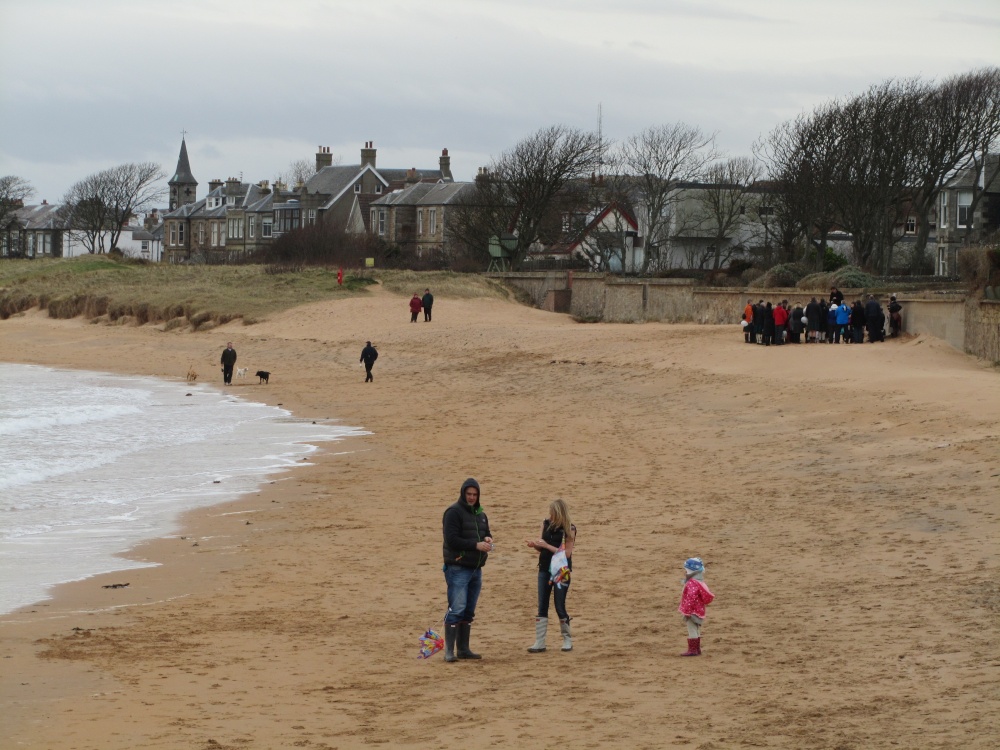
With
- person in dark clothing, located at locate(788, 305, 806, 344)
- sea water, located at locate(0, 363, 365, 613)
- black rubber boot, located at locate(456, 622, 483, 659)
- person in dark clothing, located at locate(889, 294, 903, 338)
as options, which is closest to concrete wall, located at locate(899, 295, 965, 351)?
person in dark clothing, located at locate(889, 294, 903, 338)

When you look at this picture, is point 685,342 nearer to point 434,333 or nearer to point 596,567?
point 434,333

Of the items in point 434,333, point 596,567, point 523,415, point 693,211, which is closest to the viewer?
point 596,567

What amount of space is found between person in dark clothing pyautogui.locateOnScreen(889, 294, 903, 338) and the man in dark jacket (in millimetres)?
23579

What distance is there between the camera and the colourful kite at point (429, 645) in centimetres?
1005

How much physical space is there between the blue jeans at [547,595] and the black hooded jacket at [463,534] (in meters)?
0.53

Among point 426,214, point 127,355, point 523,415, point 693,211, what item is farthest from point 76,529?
point 426,214

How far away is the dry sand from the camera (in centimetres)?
826

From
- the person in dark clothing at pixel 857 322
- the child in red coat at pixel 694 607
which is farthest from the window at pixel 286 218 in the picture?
the child in red coat at pixel 694 607

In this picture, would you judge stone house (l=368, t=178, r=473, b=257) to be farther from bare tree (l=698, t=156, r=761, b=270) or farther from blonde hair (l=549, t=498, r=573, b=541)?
blonde hair (l=549, t=498, r=573, b=541)

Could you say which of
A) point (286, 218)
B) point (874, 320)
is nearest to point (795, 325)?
point (874, 320)

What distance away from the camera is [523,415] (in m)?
26.4

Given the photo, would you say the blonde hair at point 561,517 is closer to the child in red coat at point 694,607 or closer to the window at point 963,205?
the child in red coat at point 694,607

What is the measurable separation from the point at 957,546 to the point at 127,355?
126ft

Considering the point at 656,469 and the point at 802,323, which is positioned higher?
the point at 802,323
